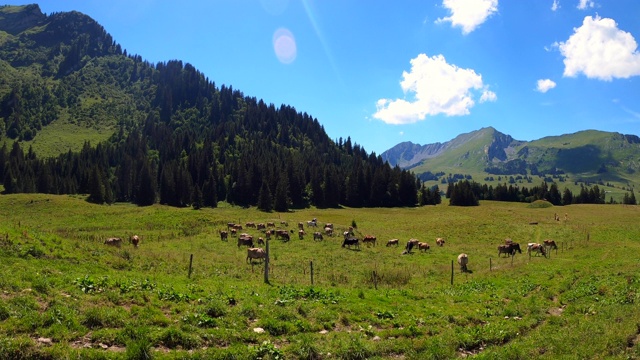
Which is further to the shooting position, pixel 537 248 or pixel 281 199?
pixel 281 199

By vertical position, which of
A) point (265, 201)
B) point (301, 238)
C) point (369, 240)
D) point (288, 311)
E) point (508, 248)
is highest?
point (265, 201)

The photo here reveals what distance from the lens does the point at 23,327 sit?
10703 millimetres

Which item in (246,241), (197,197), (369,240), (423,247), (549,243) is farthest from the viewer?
(197,197)

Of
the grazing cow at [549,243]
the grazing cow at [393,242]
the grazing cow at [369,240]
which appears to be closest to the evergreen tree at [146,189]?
the grazing cow at [369,240]

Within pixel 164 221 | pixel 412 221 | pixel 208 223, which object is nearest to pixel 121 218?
pixel 164 221

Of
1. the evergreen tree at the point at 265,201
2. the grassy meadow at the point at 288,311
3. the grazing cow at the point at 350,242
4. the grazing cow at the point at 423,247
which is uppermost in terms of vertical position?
the evergreen tree at the point at 265,201

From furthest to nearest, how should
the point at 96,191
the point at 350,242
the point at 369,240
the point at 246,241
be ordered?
the point at 96,191 → the point at 369,240 → the point at 350,242 → the point at 246,241

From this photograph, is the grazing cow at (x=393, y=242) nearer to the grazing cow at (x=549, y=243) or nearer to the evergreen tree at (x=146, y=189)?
the grazing cow at (x=549, y=243)

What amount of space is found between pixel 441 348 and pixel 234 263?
77.0 ft

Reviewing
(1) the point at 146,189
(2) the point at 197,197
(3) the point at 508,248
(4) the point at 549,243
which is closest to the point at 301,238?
(3) the point at 508,248

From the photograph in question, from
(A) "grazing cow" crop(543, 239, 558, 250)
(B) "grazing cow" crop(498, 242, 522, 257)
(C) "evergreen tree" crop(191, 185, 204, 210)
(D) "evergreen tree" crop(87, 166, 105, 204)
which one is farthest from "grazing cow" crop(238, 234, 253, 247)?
(D) "evergreen tree" crop(87, 166, 105, 204)

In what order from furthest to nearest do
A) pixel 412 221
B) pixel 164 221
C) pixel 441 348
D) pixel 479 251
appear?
pixel 412 221
pixel 164 221
pixel 479 251
pixel 441 348

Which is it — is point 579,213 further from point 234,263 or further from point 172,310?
point 172,310

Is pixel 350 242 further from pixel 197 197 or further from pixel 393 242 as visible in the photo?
pixel 197 197
